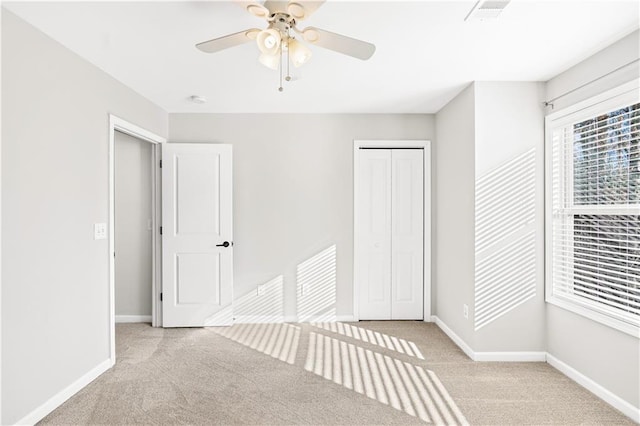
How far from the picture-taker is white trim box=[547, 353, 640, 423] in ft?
7.58

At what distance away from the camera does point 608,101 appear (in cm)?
251

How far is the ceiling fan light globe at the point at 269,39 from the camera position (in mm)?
1872

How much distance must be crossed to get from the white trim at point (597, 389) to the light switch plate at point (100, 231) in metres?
3.74

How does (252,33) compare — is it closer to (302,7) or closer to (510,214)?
(302,7)

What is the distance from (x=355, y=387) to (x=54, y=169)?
8.24 feet

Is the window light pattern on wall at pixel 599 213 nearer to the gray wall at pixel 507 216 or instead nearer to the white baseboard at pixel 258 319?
the gray wall at pixel 507 216

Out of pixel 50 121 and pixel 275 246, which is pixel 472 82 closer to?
pixel 275 246

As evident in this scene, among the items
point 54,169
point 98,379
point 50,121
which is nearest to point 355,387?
point 98,379

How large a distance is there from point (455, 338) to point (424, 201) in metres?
1.53

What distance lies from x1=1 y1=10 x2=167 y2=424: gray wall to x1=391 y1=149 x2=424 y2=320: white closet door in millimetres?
2906

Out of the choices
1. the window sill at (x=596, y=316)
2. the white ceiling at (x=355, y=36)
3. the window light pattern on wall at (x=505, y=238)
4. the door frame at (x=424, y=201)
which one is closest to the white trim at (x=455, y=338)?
the door frame at (x=424, y=201)

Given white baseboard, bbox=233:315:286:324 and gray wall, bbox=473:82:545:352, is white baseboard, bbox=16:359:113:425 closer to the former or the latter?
white baseboard, bbox=233:315:286:324

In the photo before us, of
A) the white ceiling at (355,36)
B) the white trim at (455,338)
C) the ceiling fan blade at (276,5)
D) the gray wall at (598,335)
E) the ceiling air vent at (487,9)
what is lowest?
the white trim at (455,338)

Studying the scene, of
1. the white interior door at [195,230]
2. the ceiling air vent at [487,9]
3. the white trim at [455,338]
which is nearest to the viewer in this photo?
the ceiling air vent at [487,9]
